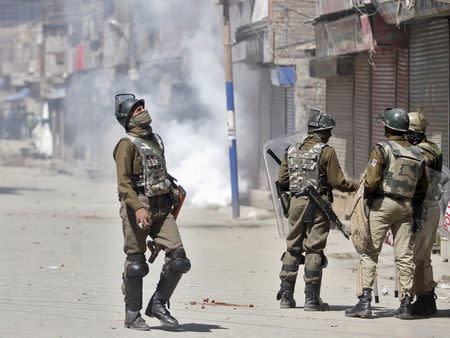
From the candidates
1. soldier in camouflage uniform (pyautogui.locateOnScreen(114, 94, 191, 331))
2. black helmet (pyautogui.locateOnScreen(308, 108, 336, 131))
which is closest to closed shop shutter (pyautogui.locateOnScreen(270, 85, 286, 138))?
black helmet (pyautogui.locateOnScreen(308, 108, 336, 131))

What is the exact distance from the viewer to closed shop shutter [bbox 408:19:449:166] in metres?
14.0

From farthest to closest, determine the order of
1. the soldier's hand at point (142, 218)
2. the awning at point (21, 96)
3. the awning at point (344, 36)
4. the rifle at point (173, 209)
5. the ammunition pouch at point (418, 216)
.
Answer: the awning at point (21, 96)
the awning at point (344, 36)
the ammunition pouch at point (418, 216)
the rifle at point (173, 209)
the soldier's hand at point (142, 218)

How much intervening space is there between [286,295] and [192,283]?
6.98ft

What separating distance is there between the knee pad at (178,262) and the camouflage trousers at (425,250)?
193 centimetres

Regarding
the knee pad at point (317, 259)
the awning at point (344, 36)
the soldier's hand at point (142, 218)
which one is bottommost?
the knee pad at point (317, 259)

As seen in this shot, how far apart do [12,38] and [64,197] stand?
191ft

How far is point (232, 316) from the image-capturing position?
27.8 feet

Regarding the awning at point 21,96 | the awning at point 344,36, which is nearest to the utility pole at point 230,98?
the awning at point 344,36

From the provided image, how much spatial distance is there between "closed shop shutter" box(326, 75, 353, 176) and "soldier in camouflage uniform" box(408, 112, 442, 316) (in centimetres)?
1029

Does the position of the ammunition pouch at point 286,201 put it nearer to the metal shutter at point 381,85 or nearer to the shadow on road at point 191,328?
the shadow on road at point 191,328

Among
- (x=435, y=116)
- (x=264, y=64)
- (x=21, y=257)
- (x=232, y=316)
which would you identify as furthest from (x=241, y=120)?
(x=232, y=316)

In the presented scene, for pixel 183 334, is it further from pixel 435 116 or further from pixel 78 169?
pixel 78 169

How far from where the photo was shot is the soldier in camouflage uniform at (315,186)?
28.5 feet

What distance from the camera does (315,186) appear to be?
8.67m
